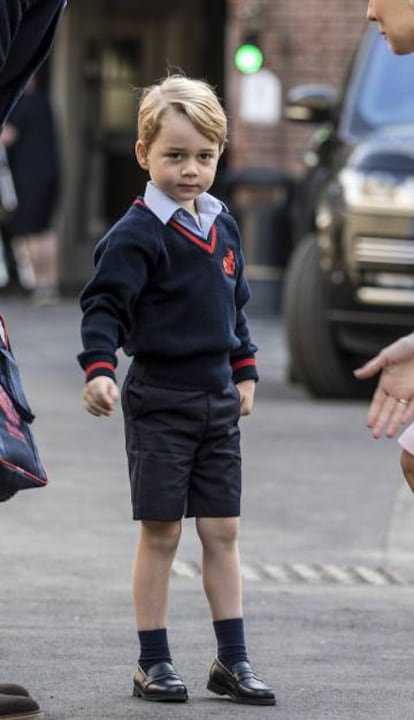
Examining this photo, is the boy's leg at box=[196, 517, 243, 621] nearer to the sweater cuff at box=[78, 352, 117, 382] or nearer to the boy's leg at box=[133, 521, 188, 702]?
the boy's leg at box=[133, 521, 188, 702]

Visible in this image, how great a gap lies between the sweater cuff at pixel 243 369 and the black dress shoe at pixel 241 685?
0.65 metres

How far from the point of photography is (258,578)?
7090mm

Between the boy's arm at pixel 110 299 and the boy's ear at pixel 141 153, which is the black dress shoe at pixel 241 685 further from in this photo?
the boy's ear at pixel 141 153

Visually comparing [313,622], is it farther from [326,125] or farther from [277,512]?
[326,125]

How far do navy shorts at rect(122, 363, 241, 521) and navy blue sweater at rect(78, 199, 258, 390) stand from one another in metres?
0.04

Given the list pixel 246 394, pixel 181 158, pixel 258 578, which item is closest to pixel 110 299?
pixel 181 158

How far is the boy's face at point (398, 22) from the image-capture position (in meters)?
5.06

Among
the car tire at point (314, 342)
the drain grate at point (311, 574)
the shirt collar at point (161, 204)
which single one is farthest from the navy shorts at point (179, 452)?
the car tire at point (314, 342)

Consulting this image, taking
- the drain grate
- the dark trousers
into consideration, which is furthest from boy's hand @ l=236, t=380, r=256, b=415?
the drain grate

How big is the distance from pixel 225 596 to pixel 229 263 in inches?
29.5

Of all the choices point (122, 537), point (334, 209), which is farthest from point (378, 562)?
point (334, 209)

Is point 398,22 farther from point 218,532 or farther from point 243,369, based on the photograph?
point 218,532

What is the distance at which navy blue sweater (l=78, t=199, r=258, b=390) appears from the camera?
5.23 m

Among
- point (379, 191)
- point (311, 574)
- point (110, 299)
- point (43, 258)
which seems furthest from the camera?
point (43, 258)
